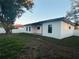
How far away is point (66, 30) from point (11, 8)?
10187 millimetres

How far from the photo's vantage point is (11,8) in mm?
30203

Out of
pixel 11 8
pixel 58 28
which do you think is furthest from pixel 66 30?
pixel 11 8

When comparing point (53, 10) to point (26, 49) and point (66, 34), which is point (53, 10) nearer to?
point (66, 34)

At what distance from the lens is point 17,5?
3203 centimetres

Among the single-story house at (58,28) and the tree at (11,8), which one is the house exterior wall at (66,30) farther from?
the tree at (11,8)

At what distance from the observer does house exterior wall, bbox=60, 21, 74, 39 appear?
28305 mm

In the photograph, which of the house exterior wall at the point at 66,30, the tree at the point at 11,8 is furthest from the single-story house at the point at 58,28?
the tree at the point at 11,8

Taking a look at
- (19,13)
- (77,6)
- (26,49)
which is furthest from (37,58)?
(19,13)

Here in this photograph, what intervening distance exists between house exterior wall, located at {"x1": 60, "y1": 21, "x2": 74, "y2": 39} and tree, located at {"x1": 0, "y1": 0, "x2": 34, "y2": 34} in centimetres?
A: 900

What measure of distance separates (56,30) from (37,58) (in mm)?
15429

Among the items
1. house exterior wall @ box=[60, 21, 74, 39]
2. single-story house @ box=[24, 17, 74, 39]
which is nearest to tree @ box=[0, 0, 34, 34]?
single-story house @ box=[24, 17, 74, 39]

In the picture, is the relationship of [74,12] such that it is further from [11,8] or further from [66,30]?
[11,8]

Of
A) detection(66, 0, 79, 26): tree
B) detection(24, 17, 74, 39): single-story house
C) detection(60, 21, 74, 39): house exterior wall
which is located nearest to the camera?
detection(66, 0, 79, 26): tree

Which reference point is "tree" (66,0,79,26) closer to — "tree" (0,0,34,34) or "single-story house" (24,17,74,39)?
"single-story house" (24,17,74,39)
